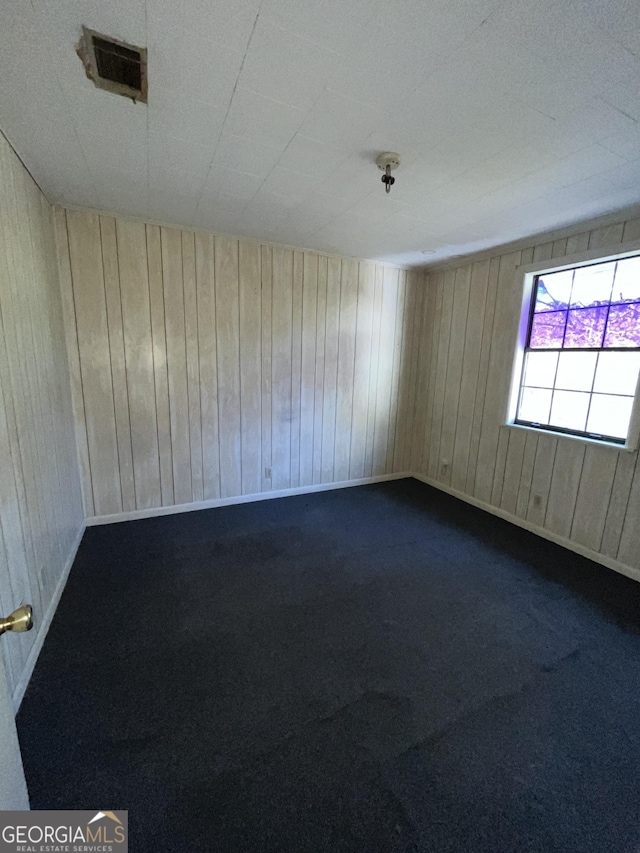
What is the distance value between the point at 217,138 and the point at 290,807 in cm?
278

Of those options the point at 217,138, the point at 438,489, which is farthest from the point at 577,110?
the point at 438,489

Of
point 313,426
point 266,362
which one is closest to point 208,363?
point 266,362

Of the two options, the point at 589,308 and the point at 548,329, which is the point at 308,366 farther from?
the point at 589,308

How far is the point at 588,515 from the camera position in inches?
112

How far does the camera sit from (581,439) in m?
2.87

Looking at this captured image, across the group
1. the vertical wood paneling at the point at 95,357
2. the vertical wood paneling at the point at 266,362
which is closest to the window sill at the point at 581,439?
the vertical wood paneling at the point at 266,362

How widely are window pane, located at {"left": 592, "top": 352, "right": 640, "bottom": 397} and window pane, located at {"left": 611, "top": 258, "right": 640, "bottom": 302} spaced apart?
0.40m

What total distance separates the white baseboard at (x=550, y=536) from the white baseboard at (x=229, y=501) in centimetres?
81

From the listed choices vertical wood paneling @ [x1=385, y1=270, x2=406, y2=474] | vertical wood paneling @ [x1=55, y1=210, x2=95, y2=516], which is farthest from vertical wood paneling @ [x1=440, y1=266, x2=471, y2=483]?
vertical wood paneling @ [x1=55, y1=210, x2=95, y2=516]

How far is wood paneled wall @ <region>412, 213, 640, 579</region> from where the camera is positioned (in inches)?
106

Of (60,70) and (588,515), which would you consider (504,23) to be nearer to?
(60,70)

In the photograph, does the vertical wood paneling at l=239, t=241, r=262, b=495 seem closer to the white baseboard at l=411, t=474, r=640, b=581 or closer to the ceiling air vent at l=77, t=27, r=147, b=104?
the ceiling air vent at l=77, t=27, r=147, b=104

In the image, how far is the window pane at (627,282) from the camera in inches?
102

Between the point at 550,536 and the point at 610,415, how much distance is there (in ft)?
3.67
